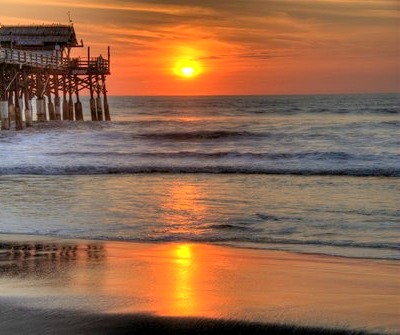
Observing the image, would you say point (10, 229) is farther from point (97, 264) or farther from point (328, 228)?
point (328, 228)

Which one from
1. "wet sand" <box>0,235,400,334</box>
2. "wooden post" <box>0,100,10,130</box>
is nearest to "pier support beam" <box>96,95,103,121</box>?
"wooden post" <box>0,100,10,130</box>

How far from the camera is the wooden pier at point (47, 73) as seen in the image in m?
43.0

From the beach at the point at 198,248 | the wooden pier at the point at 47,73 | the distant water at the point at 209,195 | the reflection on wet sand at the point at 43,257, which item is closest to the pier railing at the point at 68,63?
the wooden pier at the point at 47,73

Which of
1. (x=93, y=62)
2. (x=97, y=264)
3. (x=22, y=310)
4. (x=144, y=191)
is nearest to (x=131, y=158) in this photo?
(x=144, y=191)

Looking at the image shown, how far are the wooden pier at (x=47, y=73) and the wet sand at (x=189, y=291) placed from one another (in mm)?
33297

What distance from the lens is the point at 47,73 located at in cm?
5066

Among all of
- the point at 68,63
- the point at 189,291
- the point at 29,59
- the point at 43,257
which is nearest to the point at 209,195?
the point at 43,257

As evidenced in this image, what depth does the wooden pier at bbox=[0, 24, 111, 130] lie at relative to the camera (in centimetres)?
4303

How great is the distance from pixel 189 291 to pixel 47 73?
45145 mm

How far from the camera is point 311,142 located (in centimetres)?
3991

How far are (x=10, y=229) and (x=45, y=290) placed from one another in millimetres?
4661

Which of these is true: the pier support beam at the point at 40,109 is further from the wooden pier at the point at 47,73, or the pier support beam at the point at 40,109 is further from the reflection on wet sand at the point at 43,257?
the reflection on wet sand at the point at 43,257

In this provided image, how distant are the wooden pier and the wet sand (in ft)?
109

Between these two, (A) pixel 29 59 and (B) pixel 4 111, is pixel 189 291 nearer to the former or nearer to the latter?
(B) pixel 4 111
